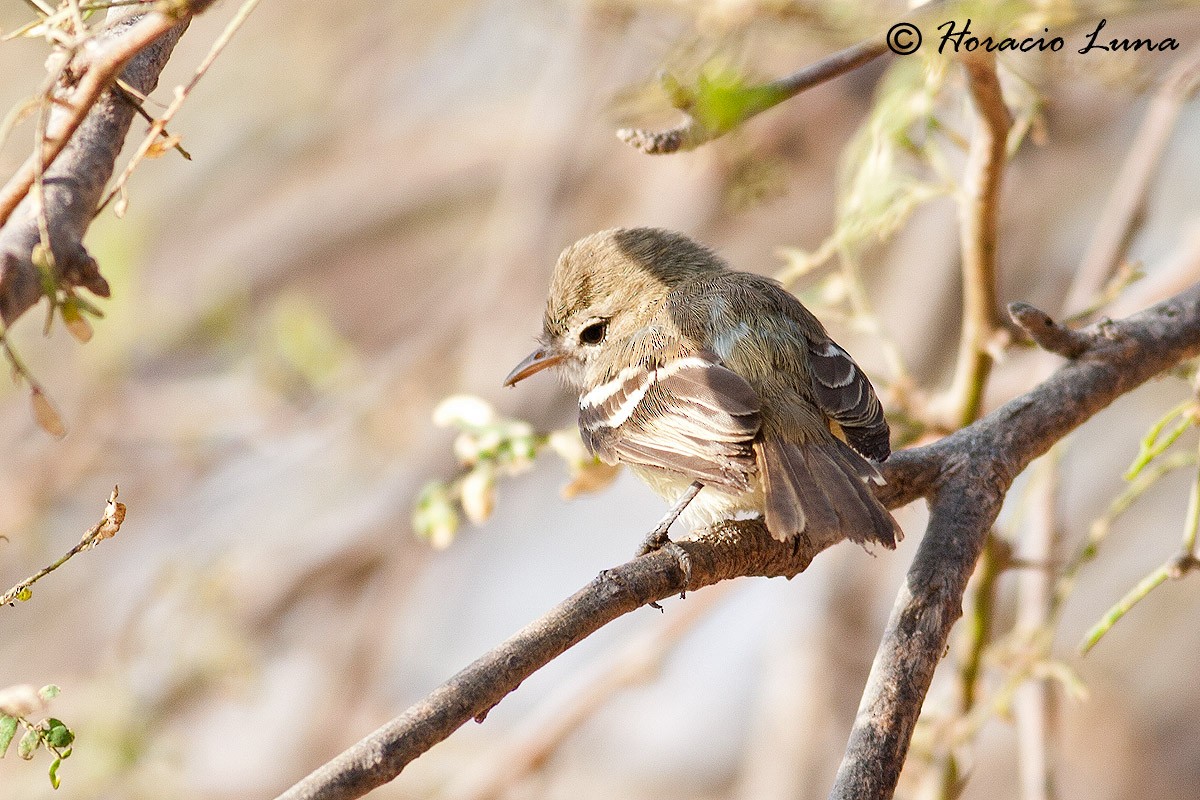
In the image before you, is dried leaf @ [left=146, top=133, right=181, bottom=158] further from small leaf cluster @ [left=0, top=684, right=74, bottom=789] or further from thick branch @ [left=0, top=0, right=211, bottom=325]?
small leaf cluster @ [left=0, top=684, right=74, bottom=789]

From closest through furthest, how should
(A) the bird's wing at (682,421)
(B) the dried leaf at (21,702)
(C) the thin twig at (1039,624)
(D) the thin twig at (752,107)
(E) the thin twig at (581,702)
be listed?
(B) the dried leaf at (21,702) < (D) the thin twig at (752,107) < (A) the bird's wing at (682,421) < (C) the thin twig at (1039,624) < (E) the thin twig at (581,702)

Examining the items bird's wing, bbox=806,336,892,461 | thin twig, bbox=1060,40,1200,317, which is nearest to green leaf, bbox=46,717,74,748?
bird's wing, bbox=806,336,892,461

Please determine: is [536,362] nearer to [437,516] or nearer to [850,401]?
[437,516]

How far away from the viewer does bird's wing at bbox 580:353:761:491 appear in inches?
89.7

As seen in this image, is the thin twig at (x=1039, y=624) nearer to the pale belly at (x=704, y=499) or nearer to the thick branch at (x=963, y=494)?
the thick branch at (x=963, y=494)

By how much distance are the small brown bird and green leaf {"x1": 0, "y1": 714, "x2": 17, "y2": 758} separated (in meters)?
1.13

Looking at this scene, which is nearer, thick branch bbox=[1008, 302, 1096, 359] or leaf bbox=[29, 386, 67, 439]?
leaf bbox=[29, 386, 67, 439]

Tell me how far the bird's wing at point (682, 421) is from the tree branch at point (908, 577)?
26 cm

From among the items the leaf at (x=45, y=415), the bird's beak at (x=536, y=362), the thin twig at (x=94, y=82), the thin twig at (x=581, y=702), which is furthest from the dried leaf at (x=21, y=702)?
the thin twig at (x=581, y=702)

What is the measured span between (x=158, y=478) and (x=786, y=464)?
13.4 feet

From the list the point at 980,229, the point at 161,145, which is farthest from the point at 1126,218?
the point at 161,145

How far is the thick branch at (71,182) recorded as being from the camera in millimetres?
1190

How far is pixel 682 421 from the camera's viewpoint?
238cm

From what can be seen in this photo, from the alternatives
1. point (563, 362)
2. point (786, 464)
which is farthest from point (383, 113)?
point (786, 464)
